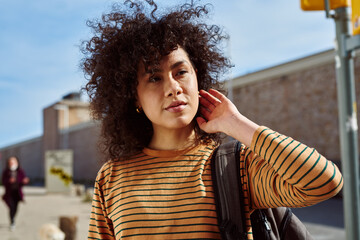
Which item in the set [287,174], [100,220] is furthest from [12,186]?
[287,174]

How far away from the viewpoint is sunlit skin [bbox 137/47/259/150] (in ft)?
5.52

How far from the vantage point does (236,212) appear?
4.73 feet

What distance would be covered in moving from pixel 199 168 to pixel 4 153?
50912 mm

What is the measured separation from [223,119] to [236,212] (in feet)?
1.24

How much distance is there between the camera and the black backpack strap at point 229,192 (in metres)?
1.43

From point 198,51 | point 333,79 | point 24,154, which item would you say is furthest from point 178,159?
point 24,154

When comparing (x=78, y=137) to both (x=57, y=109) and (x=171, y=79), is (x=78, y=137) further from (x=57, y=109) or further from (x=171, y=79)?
(x=171, y=79)

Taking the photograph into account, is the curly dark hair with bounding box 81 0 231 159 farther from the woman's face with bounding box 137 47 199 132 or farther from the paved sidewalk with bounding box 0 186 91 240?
the paved sidewalk with bounding box 0 186 91 240

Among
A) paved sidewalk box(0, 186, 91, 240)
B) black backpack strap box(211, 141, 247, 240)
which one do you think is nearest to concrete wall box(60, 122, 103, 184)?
paved sidewalk box(0, 186, 91, 240)

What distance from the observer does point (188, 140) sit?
1.81 m

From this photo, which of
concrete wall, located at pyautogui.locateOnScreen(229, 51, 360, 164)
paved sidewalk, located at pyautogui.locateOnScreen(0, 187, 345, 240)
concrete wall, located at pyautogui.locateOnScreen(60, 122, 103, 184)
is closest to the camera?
paved sidewalk, located at pyautogui.locateOnScreen(0, 187, 345, 240)

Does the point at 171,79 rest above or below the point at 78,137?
above

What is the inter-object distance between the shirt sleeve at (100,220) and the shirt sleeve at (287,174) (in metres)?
0.69

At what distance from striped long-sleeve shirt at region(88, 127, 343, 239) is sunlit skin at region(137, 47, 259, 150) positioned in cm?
9
